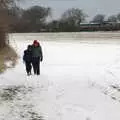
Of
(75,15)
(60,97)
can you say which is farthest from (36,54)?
(75,15)

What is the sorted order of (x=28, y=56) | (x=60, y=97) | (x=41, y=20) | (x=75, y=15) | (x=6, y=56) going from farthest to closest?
(x=75, y=15)
(x=41, y=20)
(x=6, y=56)
(x=28, y=56)
(x=60, y=97)

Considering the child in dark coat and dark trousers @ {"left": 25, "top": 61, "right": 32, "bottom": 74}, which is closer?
the child in dark coat

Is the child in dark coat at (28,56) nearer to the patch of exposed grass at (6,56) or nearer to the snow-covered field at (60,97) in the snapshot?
the snow-covered field at (60,97)

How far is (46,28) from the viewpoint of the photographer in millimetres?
94312

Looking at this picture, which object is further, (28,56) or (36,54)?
(28,56)

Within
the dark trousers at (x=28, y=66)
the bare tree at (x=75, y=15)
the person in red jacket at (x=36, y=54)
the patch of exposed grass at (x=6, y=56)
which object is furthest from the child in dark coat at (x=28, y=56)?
the bare tree at (x=75, y=15)

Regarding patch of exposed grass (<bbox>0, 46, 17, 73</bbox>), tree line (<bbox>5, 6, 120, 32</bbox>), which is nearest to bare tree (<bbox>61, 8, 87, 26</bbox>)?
tree line (<bbox>5, 6, 120, 32</bbox>)

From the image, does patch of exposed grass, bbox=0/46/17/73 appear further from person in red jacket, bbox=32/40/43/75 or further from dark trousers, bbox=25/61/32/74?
person in red jacket, bbox=32/40/43/75

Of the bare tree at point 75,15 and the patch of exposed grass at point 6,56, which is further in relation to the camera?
the bare tree at point 75,15

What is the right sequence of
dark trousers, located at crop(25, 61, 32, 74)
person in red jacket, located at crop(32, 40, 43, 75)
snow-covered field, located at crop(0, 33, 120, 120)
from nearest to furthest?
snow-covered field, located at crop(0, 33, 120, 120), person in red jacket, located at crop(32, 40, 43, 75), dark trousers, located at crop(25, 61, 32, 74)

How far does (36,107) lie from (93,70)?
36.9ft

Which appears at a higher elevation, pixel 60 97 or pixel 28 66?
pixel 28 66

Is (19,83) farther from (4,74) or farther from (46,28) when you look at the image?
(46,28)

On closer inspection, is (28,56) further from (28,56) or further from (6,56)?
(6,56)
